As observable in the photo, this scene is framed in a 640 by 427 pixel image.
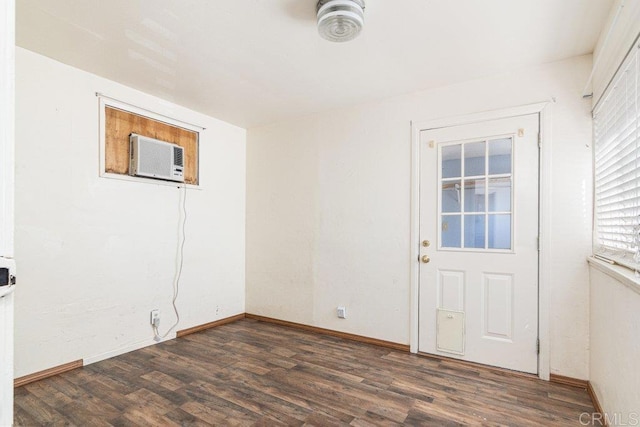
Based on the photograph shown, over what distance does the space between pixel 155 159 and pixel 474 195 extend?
3010mm

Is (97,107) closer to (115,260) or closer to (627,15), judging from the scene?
(115,260)

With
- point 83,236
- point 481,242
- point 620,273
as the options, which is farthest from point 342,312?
point 83,236

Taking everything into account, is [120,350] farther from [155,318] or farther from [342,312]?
[342,312]

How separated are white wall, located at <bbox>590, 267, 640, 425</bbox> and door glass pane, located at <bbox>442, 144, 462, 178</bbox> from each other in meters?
1.24

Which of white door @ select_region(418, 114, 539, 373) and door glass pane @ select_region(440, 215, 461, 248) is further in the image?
door glass pane @ select_region(440, 215, 461, 248)

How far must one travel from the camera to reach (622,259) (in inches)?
74.3

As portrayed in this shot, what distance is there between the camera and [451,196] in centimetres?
303

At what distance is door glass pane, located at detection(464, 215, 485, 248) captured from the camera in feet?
9.48

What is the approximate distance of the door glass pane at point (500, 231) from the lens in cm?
278

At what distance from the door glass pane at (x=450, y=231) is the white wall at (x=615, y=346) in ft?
3.17

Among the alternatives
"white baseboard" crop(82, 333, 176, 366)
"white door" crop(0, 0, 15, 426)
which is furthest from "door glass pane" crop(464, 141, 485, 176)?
"white baseboard" crop(82, 333, 176, 366)

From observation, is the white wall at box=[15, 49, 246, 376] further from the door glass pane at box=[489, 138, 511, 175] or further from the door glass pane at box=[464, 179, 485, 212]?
the door glass pane at box=[489, 138, 511, 175]

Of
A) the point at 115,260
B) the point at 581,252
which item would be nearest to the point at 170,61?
the point at 115,260

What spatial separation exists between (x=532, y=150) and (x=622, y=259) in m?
1.10
